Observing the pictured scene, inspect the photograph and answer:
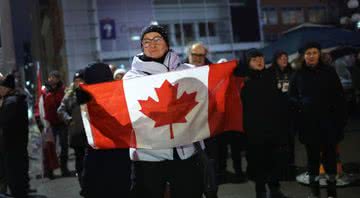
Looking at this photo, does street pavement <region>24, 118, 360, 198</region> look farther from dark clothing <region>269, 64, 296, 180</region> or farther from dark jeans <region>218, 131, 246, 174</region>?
dark jeans <region>218, 131, 246, 174</region>

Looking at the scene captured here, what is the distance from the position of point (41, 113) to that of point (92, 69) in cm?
572

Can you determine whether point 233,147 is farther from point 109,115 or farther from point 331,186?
point 109,115

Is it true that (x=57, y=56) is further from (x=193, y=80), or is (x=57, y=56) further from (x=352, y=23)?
(x=193, y=80)

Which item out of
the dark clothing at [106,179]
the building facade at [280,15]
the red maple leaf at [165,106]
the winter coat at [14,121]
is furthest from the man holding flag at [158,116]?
the building facade at [280,15]

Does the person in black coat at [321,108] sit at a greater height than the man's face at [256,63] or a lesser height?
lesser

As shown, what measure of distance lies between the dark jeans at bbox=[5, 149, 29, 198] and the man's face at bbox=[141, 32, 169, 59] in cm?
382

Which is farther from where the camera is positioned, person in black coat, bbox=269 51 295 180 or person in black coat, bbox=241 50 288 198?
person in black coat, bbox=269 51 295 180

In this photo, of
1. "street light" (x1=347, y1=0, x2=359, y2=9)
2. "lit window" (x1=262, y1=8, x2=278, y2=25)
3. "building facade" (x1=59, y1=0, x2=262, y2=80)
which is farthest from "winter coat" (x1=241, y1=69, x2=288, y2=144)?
"lit window" (x1=262, y1=8, x2=278, y2=25)

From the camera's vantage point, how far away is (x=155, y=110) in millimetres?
3680

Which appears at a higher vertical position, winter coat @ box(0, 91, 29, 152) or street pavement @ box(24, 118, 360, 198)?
winter coat @ box(0, 91, 29, 152)

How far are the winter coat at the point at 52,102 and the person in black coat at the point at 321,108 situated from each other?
17.2 feet

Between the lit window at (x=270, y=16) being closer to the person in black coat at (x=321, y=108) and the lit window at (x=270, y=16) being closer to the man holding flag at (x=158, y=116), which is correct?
the person in black coat at (x=321, y=108)

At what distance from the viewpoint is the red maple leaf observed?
12.1 ft

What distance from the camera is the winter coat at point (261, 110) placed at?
5.63 metres
